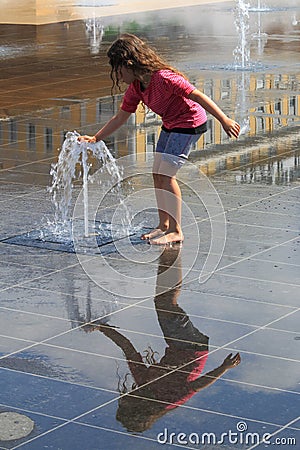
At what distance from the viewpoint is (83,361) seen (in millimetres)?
5762

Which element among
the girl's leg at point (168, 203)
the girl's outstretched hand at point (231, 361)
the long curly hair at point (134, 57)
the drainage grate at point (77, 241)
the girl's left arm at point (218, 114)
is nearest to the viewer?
the girl's outstretched hand at point (231, 361)

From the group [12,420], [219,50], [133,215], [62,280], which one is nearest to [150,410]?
[12,420]

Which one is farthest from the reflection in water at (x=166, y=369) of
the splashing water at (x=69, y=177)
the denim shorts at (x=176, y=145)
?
the splashing water at (x=69, y=177)

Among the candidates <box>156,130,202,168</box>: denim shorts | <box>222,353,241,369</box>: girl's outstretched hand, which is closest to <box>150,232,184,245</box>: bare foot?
<box>156,130,202,168</box>: denim shorts

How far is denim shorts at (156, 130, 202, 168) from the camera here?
7.88m

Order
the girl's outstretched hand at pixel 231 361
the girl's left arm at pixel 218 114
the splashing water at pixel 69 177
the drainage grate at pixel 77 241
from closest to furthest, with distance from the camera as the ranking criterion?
the girl's outstretched hand at pixel 231 361
the girl's left arm at pixel 218 114
the drainage grate at pixel 77 241
the splashing water at pixel 69 177

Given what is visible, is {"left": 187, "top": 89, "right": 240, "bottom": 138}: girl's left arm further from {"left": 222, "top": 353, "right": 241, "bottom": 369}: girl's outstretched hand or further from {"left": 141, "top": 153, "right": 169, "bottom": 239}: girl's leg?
{"left": 222, "top": 353, "right": 241, "bottom": 369}: girl's outstretched hand

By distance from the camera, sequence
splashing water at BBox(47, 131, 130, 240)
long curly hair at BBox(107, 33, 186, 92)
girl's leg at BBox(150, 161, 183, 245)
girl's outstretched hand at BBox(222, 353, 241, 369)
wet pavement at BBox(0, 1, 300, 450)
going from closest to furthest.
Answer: wet pavement at BBox(0, 1, 300, 450) < girl's outstretched hand at BBox(222, 353, 241, 369) < long curly hair at BBox(107, 33, 186, 92) < girl's leg at BBox(150, 161, 183, 245) < splashing water at BBox(47, 131, 130, 240)

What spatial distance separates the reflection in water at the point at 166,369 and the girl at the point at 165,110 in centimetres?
130

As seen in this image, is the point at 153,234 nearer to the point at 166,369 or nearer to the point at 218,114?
the point at 218,114

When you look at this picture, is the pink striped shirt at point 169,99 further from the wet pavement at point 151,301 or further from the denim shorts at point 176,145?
the wet pavement at point 151,301

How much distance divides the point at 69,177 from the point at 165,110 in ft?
9.53

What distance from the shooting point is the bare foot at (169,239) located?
7934 mm

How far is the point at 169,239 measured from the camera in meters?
7.96
